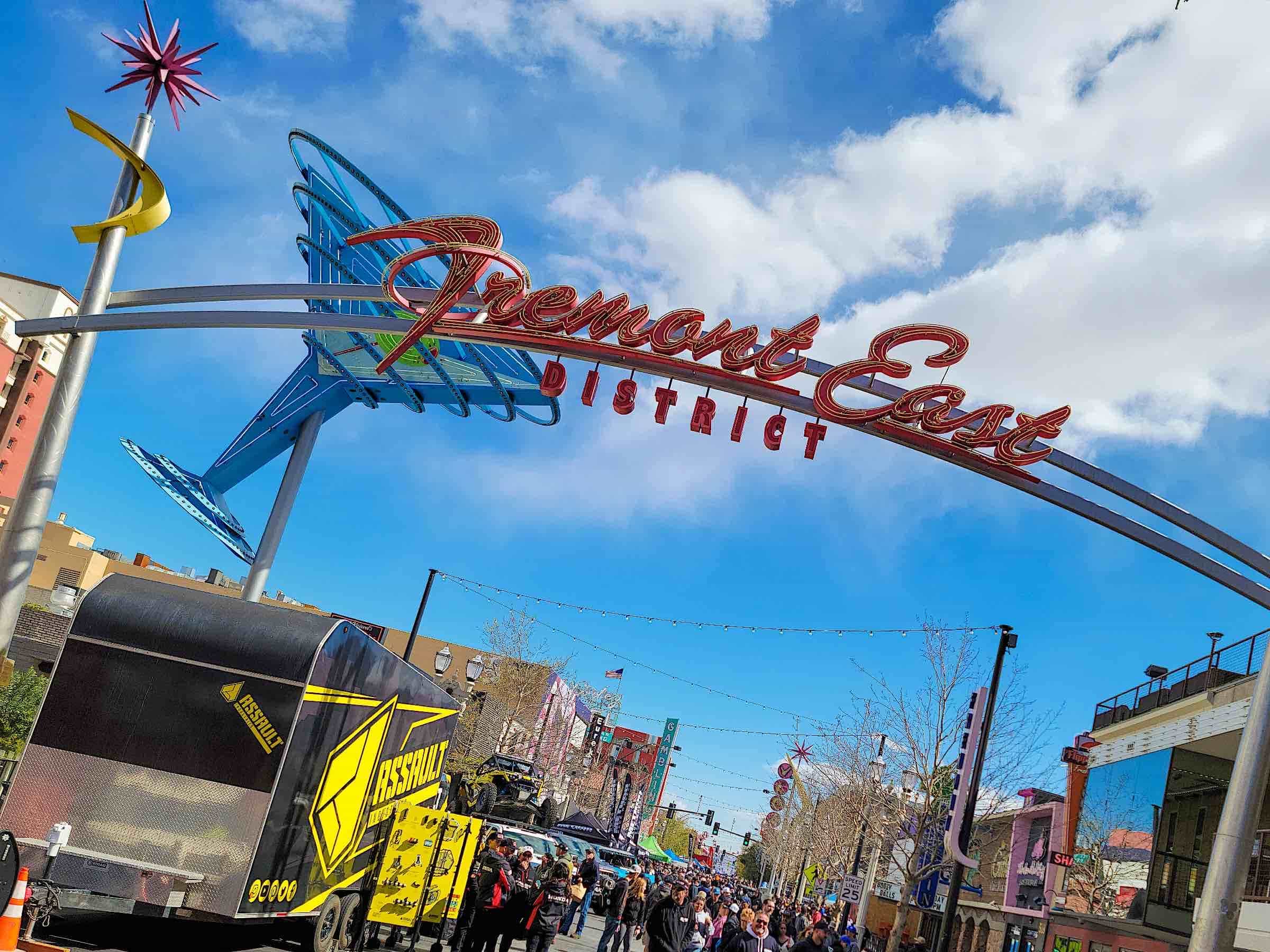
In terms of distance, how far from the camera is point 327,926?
12.1 m

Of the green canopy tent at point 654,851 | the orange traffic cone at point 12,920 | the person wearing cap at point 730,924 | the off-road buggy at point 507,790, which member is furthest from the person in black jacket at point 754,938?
the green canopy tent at point 654,851

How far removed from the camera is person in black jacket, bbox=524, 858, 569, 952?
554 inches

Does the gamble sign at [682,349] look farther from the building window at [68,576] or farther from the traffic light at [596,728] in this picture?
the building window at [68,576]

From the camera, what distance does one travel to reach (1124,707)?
30047mm

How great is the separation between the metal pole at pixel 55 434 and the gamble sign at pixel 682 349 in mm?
3300

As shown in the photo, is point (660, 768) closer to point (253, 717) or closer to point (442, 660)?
point (442, 660)

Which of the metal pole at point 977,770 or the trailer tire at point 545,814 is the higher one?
the metal pole at point 977,770

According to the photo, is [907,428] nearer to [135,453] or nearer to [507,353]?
[507,353]

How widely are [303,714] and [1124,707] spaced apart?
26.6 meters

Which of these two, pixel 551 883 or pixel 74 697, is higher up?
pixel 74 697

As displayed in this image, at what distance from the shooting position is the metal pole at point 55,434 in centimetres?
1393

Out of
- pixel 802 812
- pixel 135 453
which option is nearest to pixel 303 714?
pixel 135 453

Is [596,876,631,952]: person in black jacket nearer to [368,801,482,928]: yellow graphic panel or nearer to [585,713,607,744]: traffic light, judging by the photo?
[368,801,482,928]: yellow graphic panel

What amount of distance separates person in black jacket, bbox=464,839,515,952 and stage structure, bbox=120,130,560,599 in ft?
33.4
